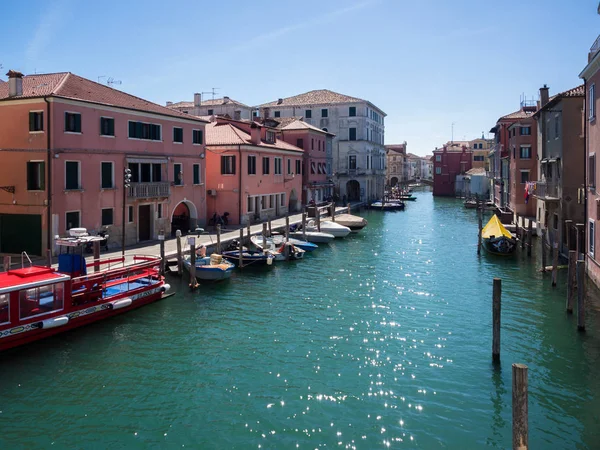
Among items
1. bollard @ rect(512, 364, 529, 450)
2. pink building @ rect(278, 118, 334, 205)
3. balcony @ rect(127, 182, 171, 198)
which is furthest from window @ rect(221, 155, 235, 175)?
bollard @ rect(512, 364, 529, 450)

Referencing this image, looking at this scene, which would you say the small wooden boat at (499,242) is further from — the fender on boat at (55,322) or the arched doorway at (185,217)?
the fender on boat at (55,322)

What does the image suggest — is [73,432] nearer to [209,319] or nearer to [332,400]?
[332,400]

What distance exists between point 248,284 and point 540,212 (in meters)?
24.5

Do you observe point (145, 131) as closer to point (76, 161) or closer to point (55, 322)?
point (76, 161)

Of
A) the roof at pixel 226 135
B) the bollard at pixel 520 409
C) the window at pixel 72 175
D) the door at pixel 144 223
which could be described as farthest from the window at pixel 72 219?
the bollard at pixel 520 409

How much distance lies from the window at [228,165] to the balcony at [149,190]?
28.0ft

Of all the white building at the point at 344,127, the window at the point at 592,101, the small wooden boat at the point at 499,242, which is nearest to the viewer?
the window at the point at 592,101

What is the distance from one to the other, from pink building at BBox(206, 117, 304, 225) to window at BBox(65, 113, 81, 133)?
42.2ft

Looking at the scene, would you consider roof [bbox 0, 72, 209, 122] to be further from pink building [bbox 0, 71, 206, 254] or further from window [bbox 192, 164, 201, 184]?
window [bbox 192, 164, 201, 184]

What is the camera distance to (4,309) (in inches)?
607

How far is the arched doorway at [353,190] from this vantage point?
251 feet

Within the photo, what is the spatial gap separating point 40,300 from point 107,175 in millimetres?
12511

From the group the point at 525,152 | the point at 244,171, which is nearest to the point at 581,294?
→ the point at 244,171

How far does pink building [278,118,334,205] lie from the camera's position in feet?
185
